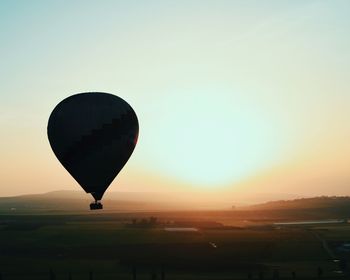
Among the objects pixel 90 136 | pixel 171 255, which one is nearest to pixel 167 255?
pixel 171 255

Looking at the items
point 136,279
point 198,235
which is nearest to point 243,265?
point 136,279

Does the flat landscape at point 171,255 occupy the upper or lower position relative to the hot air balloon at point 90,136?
lower

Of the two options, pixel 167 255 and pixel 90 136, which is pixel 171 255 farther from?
pixel 90 136

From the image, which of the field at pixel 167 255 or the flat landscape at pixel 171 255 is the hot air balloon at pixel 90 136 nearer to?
the field at pixel 167 255

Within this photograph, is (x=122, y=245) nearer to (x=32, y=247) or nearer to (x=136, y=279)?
(x=32, y=247)

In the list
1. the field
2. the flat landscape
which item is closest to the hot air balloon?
the field

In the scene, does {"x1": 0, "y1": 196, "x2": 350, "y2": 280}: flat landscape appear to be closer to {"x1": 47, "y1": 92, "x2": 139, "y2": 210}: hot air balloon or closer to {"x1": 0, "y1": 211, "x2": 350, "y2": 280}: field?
{"x1": 0, "y1": 211, "x2": 350, "y2": 280}: field

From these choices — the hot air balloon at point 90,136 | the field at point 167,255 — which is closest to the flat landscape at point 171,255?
the field at point 167,255
